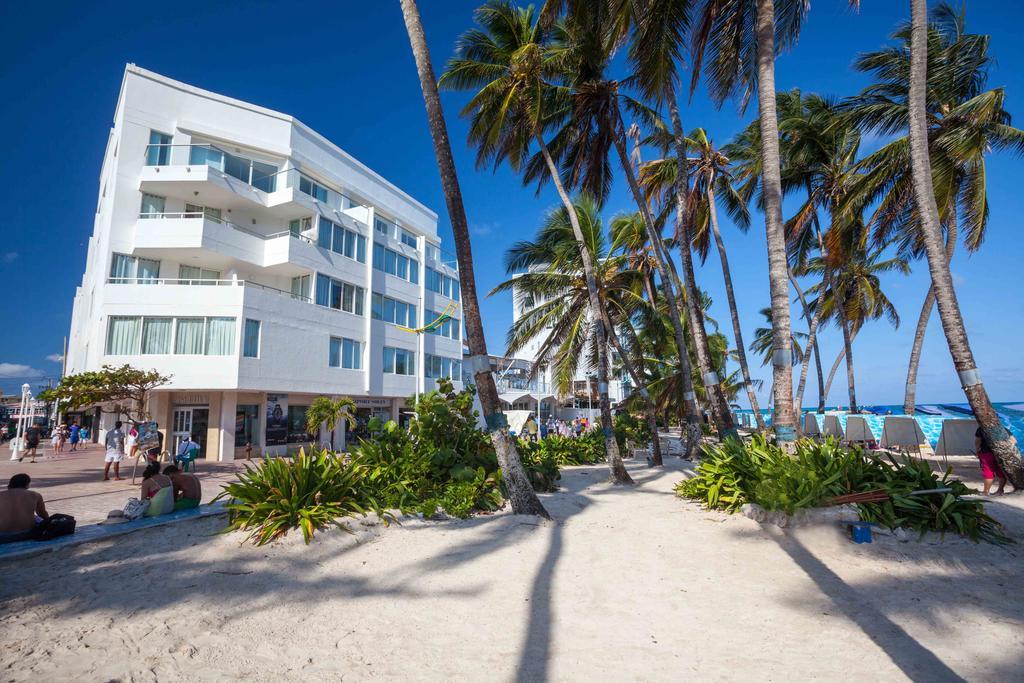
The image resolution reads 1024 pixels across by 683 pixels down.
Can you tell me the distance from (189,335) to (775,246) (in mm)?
21768

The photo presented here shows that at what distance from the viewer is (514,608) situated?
5043 mm

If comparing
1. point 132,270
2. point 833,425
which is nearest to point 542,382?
point 833,425

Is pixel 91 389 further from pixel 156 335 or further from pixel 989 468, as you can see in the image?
pixel 989 468

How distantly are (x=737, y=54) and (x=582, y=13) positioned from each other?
374cm

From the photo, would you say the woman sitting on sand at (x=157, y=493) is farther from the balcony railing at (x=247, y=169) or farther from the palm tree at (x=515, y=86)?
the balcony railing at (x=247, y=169)

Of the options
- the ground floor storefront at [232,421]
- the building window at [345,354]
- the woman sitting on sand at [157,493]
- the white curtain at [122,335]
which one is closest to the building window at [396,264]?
the building window at [345,354]

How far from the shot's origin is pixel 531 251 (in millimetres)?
18438

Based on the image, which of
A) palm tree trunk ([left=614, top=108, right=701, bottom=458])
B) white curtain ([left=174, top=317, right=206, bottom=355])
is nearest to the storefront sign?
white curtain ([left=174, top=317, right=206, bottom=355])

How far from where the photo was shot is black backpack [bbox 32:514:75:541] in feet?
19.0

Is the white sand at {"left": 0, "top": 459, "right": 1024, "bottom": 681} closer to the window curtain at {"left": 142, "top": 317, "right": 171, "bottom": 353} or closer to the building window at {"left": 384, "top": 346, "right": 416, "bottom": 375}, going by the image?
the window curtain at {"left": 142, "top": 317, "right": 171, "bottom": 353}

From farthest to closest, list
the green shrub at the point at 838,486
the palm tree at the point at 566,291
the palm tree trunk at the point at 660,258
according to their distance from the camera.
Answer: the palm tree at the point at 566,291
the palm tree trunk at the point at 660,258
the green shrub at the point at 838,486

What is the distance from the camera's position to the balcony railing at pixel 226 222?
22.0m

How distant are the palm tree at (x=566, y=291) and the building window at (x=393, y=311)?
12985 millimetres

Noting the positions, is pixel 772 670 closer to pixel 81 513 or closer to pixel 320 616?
pixel 320 616
